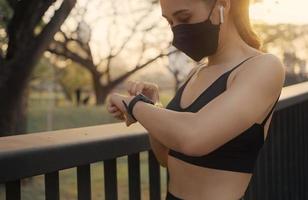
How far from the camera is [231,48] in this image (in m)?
1.66

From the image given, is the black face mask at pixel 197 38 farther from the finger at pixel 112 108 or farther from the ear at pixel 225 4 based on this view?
the finger at pixel 112 108

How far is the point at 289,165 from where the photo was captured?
3377 millimetres

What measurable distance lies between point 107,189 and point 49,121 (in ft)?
76.5

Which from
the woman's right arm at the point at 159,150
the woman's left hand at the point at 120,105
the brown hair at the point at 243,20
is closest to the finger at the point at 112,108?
the woman's left hand at the point at 120,105

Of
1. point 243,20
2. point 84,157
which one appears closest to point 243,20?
point 243,20

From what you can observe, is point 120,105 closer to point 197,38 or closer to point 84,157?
point 84,157

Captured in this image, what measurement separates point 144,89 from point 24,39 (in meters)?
7.28

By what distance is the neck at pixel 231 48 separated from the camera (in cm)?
165

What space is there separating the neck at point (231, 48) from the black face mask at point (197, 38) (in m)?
0.02

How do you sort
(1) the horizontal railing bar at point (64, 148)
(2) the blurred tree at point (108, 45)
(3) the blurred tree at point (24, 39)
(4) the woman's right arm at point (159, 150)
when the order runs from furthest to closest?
(2) the blurred tree at point (108, 45)
(3) the blurred tree at point (24, 39)
(4) the woman's right arm at point (159, 150)
(1) the horizontal railing bar at point (64, 148)

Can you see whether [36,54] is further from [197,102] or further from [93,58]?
[93,58]

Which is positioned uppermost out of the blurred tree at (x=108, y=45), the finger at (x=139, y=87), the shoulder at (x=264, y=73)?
the shoulder at (x=264, y=73)

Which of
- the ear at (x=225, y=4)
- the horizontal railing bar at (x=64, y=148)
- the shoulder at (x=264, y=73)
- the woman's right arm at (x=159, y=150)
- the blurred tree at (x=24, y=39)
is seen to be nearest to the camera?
the horizontal railing bar at (x=64, y=148)

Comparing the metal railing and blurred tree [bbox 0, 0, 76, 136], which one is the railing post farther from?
blurred tree [bbox 0, 0, 76, 136]
